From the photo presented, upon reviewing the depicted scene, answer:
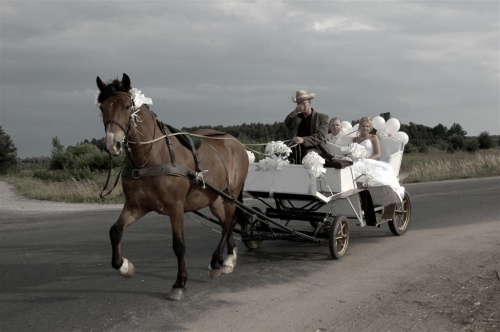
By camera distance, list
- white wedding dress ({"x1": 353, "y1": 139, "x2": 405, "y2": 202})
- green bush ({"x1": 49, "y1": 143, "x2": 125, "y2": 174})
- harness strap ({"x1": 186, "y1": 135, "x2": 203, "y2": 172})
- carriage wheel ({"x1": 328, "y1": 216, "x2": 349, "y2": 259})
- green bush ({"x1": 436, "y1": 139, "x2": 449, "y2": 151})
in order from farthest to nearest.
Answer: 1. green bush ({"x1": 436, "y1": 139, "x2": 449, "y2": 151})
2. green bush ({"x1": 49, "y1": 143, "x2": 125, "y2": 174})
3. white wedding dress ({"x1": 353, "y1": 139, "x2": 405, "y2": 202})
4. carriage wheel ({"x1": 328, "y1": 216, "x2": 349, "y2": 259})
5. harness strap ({"x1": 186, "y1": 135, "x2": 203, "y2": 172})

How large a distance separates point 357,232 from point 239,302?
529 centimetres

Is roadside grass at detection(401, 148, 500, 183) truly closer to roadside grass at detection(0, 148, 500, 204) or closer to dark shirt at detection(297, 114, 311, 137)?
roadside grass at detection(0, 148, 500, 204)

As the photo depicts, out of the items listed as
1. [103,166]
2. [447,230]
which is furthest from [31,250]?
[103,166]

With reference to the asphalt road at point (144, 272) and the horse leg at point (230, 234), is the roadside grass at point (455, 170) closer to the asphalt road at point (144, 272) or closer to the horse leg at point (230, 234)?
the asphalt road at point (144, 272)

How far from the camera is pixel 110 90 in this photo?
21.3 ft

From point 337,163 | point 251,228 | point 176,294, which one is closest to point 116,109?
point 176,294

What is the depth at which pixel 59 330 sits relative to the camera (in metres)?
5.74

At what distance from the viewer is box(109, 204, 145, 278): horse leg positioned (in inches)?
271

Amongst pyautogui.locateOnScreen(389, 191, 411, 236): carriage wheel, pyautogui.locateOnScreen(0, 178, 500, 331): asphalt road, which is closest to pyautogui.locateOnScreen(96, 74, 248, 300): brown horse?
pyautogui.locateOnScreen(0, 178, 500, 331): asphalt road

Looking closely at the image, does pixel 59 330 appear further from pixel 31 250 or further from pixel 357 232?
pixel 357 232

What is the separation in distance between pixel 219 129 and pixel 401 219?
25.2 ft

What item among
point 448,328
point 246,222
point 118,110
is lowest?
point 448,328

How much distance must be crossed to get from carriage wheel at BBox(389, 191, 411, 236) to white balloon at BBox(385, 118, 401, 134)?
125 centimetres

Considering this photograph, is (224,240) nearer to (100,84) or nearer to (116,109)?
(116,109)
